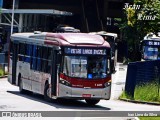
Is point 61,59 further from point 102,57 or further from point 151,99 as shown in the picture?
point 151,99

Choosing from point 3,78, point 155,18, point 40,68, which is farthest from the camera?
point 3,78

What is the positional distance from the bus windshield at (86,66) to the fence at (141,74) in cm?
566

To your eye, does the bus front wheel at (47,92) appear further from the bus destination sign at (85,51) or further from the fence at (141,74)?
the fence at (141,74)

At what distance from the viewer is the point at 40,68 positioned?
2842 cm

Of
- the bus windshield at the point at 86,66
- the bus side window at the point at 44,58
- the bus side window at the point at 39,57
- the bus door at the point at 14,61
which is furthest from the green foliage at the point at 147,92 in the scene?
the bus door at the point at 14,61

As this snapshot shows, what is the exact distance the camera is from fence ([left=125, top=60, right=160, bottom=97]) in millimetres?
32000

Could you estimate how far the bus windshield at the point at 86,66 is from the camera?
25.8 metres

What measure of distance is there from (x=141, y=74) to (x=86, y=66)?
7595 mm

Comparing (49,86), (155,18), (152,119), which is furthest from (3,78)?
(152,119)

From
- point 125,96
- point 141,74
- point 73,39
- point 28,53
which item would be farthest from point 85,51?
point 141,74

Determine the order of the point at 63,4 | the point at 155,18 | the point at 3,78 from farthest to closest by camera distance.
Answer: the point at 63,4 < the point at 3,78 < the point at 155,18

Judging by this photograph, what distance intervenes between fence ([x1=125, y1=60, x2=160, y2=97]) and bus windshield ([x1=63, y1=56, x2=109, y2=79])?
5.66 metres

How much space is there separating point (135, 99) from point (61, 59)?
6.97 metres

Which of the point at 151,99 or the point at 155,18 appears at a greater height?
the point at 155,18
